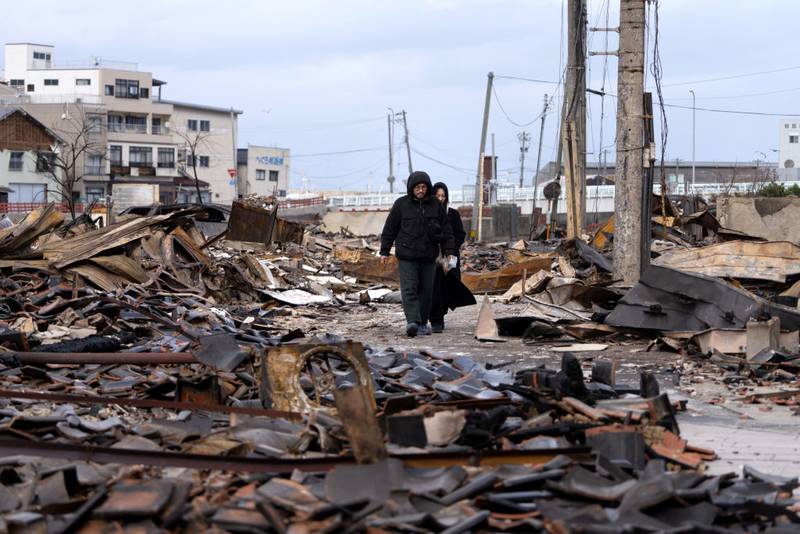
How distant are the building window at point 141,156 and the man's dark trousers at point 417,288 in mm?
84421

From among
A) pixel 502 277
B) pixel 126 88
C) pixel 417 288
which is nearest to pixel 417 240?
pixel 417 288

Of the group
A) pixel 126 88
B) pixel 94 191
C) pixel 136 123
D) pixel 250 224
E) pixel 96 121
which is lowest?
pixel 250 224

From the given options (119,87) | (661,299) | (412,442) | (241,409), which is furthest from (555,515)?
(119,87)

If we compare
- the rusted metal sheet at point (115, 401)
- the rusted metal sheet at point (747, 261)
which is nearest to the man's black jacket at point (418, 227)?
the rusted metal sheet at point (747, 261)

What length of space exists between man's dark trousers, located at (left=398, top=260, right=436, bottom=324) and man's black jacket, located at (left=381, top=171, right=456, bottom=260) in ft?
0.39

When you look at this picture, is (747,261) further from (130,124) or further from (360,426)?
(130,124)

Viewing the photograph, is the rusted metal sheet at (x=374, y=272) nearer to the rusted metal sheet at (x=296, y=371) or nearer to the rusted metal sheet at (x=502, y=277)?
the rusted metal sheet at (x=502, y=277)

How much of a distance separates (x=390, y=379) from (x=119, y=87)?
9580cm

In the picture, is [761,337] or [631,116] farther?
[631,116]

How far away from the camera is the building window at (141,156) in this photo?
94.9 metres

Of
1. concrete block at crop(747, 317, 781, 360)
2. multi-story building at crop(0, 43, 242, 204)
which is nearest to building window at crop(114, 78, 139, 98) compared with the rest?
multi-story building at crop(0, 43, 242, 204)

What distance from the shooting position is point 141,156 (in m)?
96.0

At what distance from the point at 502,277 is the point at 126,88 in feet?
279

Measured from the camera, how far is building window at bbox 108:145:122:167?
93.2 metres
